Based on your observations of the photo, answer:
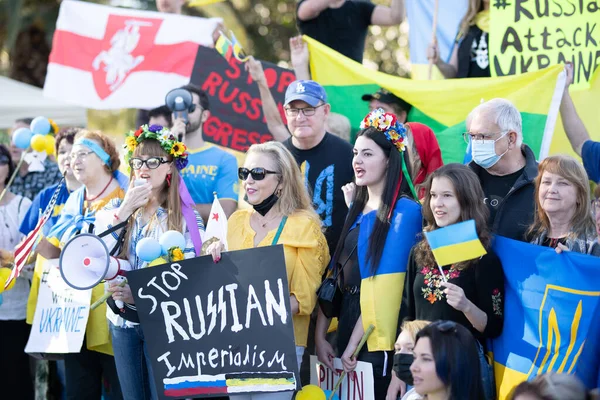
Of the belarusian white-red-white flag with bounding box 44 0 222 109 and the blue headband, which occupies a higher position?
the belarusian white-red-white flag with bounding box 44 0 222 109

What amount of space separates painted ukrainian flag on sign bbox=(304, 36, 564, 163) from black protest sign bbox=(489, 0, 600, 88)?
30cm

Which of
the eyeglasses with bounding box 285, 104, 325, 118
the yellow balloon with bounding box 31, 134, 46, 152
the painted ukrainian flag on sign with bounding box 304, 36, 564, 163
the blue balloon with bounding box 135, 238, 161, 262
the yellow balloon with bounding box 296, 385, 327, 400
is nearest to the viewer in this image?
the yellow balloon with bounding box 296, 385, 327, 400

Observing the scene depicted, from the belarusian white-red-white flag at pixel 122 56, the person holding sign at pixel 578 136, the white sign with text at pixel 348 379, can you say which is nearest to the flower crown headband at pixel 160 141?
the white sign with text at pixel 348 379

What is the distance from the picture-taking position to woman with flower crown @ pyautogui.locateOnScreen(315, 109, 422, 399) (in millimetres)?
4875

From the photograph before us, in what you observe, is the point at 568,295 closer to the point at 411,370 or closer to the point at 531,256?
the point at 531,256

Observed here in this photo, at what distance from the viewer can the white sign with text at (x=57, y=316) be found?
5.94m

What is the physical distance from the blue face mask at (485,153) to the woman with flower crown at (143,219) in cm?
170

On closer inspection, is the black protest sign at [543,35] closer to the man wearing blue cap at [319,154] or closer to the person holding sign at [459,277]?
the man wearing blue cap at [319,154]

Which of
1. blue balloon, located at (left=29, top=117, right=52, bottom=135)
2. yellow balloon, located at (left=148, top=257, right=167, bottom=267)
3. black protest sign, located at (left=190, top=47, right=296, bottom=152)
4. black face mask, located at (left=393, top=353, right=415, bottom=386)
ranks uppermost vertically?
black protest sign, located at (left=190, top=47, right=296, bottom=152)

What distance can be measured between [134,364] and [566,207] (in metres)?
2.63

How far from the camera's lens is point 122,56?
29.9 feet

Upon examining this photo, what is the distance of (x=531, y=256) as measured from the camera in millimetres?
4516

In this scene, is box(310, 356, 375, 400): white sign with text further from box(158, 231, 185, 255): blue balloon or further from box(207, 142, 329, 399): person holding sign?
box(158, 231, 185, 255): blue balloon

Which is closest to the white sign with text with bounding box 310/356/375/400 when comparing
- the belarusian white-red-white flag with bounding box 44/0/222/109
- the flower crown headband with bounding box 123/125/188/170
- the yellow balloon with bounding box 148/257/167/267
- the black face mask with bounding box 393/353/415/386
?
the black face mask with bounding box 393/353/415/386
